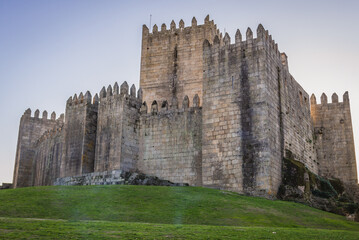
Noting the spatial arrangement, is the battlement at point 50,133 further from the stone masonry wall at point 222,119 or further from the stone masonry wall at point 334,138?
the stone masonry wall at point 334,138

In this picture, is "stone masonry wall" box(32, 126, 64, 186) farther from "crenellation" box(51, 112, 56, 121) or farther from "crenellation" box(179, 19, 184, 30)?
"crenellation" box(179, 19, 184, 30)

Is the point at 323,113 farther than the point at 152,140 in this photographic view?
Yes

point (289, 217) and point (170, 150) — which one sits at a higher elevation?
point (170, 150)

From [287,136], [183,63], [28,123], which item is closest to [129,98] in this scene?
[183,63]

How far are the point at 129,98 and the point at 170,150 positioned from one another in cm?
416

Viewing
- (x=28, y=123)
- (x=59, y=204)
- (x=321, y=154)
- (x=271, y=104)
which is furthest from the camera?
(x=28, y=123)

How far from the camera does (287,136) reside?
26.4 meters

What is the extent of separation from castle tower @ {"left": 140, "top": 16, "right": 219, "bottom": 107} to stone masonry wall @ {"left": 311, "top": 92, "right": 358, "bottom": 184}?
869 cm

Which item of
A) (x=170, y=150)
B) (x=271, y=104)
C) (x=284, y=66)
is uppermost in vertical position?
(x=284, y=66)

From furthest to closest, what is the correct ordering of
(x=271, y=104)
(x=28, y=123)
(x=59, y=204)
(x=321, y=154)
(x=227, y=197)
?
(x=28, y=123)
(x=321, y=154)
(x=271, y=104)
(x=227, y=197)
(x=59, y=204)

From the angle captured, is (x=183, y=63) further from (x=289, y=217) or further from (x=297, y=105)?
(x=289, y=217)

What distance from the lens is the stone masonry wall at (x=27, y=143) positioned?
42.8m

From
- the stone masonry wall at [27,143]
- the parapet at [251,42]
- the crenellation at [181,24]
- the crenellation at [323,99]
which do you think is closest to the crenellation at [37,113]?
the stone masonry wall at [27,143]

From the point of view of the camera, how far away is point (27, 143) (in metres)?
43.4
